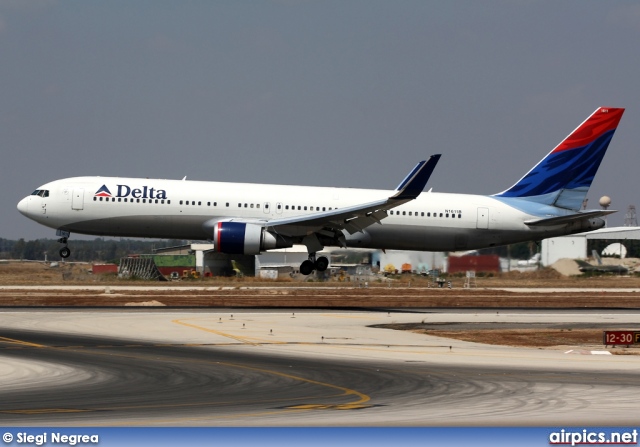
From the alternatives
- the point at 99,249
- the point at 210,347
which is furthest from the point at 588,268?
the point at 99,249

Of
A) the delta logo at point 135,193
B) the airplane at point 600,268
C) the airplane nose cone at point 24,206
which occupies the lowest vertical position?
the airplane at point 600,268

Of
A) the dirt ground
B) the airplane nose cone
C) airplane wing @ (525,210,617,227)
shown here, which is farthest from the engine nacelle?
airplane wing @ (525,210,617,227)

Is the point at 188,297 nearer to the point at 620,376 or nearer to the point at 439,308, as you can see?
the point at 439,308

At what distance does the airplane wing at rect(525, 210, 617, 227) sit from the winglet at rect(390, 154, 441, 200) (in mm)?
9373

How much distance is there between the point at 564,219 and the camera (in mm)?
44906

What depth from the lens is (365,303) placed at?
4456cm

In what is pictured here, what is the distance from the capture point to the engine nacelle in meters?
40.5

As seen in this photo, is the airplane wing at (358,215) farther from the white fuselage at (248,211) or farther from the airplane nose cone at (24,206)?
the airplane nose cone at (24,206)

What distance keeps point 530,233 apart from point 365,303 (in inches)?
357

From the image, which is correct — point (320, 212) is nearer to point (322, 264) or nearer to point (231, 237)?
point (322, 264)

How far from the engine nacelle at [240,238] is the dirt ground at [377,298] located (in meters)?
2.59

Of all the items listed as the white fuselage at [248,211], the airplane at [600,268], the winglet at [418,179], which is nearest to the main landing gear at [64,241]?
the white fuselage at [248,211]

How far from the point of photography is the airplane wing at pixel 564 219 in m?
44.1

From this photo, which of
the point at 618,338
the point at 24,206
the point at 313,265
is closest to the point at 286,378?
the point at 618,338
